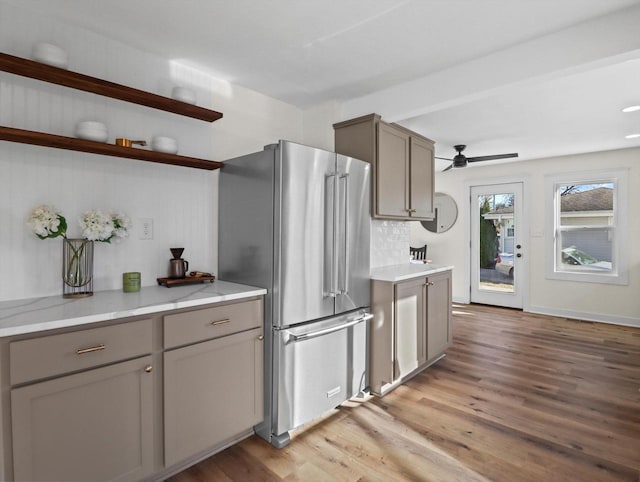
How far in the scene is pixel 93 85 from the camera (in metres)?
1.94

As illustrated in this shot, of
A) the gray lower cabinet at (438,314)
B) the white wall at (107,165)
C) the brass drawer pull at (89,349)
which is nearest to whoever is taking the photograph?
the brass drawer pull at (89,349)

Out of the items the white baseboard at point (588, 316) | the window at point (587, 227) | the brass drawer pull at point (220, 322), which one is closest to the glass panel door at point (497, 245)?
the white baseboard at point (588, 316)

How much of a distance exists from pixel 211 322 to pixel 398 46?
2.05 m

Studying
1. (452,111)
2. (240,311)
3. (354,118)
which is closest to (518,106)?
(452,111)

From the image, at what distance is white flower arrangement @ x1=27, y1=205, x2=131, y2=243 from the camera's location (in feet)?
5.84

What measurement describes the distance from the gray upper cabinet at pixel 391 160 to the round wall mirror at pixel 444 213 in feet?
9.59

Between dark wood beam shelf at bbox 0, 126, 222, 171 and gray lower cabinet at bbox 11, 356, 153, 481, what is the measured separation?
1.14 m

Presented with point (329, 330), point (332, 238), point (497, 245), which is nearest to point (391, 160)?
point (332, 238)

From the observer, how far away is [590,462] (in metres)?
1.97

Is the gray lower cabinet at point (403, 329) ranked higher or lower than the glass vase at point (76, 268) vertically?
lower

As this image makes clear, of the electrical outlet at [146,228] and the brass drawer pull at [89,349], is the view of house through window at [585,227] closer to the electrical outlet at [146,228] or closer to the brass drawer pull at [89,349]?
the electrical outlet at [146,228]

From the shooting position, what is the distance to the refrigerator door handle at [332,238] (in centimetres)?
235

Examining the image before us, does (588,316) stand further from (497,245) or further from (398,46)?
(398,46)

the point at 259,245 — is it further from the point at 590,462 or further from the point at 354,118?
the point at 590,462
